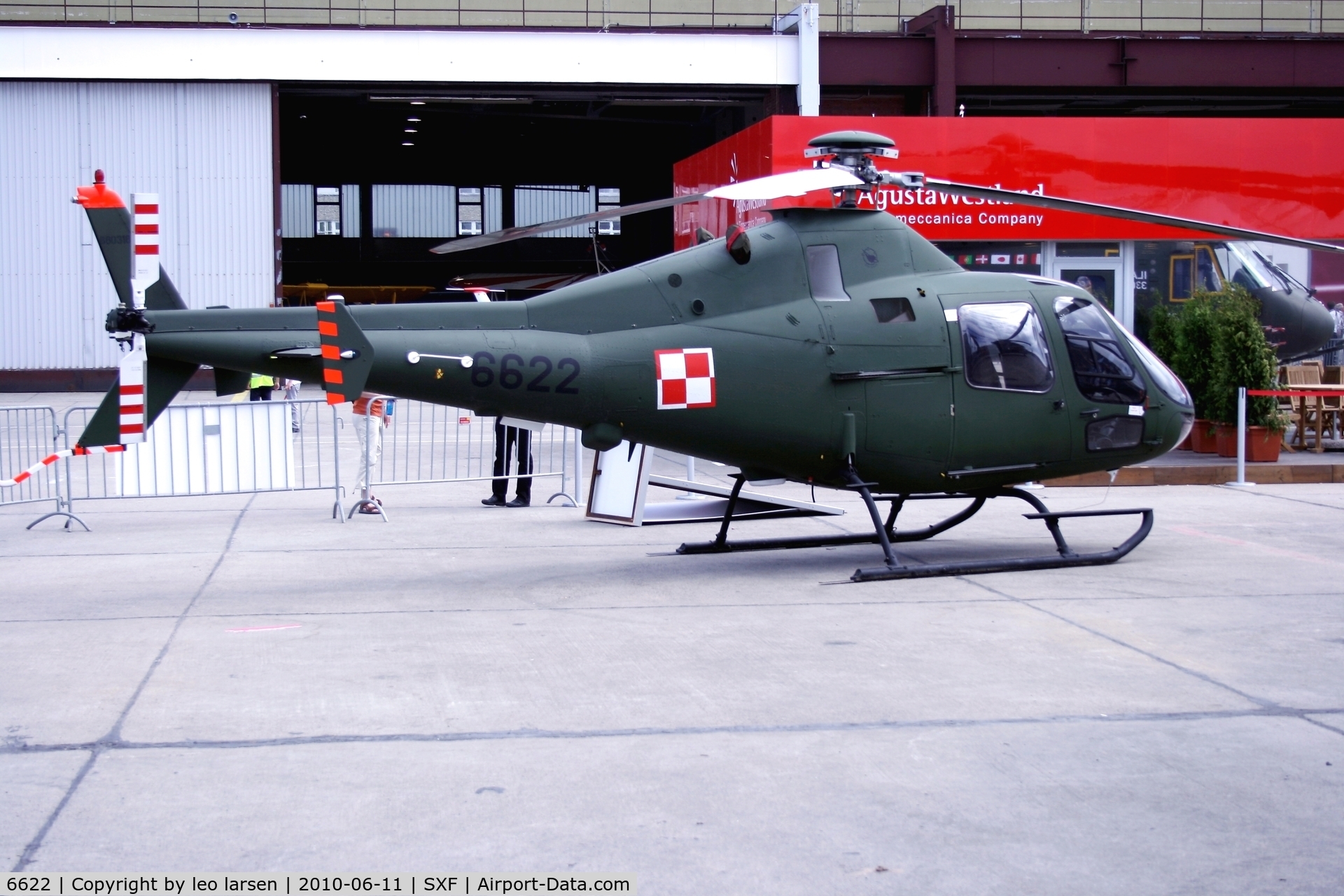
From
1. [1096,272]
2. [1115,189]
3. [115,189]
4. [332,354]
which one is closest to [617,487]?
[332,354]

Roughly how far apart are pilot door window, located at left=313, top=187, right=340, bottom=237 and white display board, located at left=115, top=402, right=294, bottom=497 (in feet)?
120

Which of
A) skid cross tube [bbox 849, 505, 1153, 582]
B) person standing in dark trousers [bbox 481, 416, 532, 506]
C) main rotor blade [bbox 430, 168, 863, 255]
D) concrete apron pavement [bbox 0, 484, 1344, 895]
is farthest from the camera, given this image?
person standing in dark trousers [bbox 481, 416, 532, 506]

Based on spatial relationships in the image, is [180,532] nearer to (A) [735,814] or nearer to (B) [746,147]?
(A) [735,814]

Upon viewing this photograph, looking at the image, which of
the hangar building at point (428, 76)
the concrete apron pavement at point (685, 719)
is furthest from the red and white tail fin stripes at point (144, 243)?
the hangar building at point (428, 76)

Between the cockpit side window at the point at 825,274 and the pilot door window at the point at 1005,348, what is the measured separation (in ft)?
2.99

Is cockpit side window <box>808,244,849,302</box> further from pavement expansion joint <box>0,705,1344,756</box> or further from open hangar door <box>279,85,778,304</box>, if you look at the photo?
open hangar door <box>279,85,778,304</box>

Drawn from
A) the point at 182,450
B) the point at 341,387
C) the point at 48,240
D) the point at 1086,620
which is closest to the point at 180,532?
the point at 182,450

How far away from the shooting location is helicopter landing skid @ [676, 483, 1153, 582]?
8773 millimetres

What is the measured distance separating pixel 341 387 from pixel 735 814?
4.19m

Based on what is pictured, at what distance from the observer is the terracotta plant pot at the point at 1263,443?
14.9m

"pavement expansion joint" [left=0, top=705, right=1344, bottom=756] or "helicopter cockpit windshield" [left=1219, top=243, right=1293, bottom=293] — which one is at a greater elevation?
"helicopter cockpit windshield" [left=1219, top=243, right=1293, bottom=293]

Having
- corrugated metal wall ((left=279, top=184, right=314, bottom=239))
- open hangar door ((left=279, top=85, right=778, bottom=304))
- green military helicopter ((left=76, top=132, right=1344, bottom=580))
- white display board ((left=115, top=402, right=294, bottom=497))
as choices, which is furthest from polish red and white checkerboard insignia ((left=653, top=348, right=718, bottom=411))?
corrugated metal wall ((left=279, top=184, right=314, bottom=239))

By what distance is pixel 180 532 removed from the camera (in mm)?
11000

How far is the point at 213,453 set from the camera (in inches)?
480
